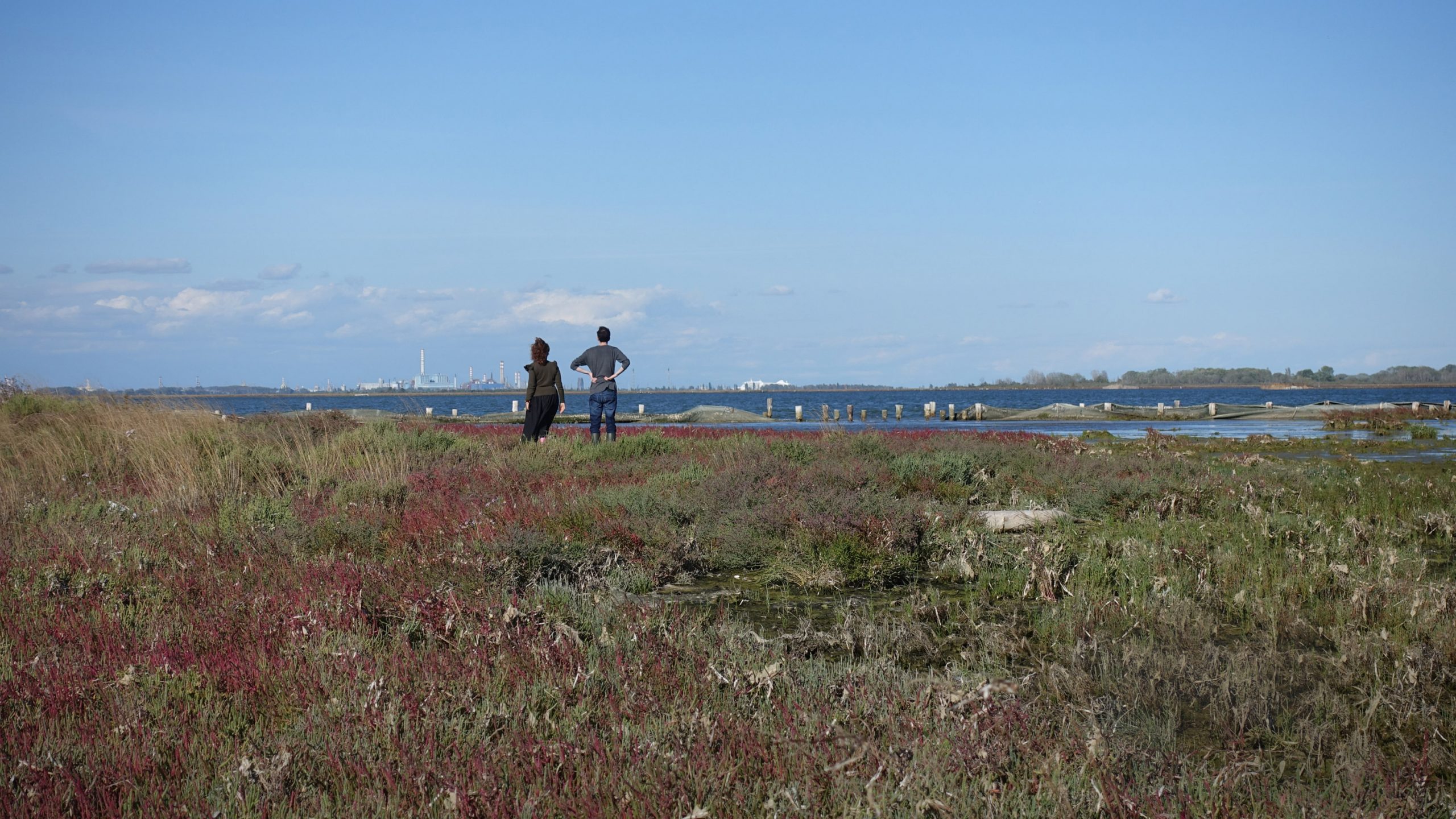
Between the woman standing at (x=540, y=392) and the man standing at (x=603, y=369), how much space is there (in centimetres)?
47

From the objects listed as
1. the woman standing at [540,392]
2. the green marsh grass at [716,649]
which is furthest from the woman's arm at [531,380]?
the green marsh grass at [716,649]

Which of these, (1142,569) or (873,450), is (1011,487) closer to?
(873,450)

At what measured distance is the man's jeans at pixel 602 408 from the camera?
51.3ft

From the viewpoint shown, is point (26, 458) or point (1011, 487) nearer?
point (1011, 487)

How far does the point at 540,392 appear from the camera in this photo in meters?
15.6

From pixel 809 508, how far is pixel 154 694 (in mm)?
5328

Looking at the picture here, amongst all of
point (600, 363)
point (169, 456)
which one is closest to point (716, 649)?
point (169, 456)

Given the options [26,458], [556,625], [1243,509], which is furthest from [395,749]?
[26,458]

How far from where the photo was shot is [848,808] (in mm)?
2918

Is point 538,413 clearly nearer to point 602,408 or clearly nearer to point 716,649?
point 602,408

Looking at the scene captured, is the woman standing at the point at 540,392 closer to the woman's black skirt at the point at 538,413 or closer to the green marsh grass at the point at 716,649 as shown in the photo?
the woman's black skirt at the point at 538,413

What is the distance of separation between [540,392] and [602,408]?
Result: 1.03 meters

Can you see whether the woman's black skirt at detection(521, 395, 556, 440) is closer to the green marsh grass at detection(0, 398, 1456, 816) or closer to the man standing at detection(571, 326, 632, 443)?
the man standing at detection(571, 326, 632, 443)

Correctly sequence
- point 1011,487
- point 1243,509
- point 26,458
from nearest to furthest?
point 1243,509 → point 1011,487 → point 26,458
